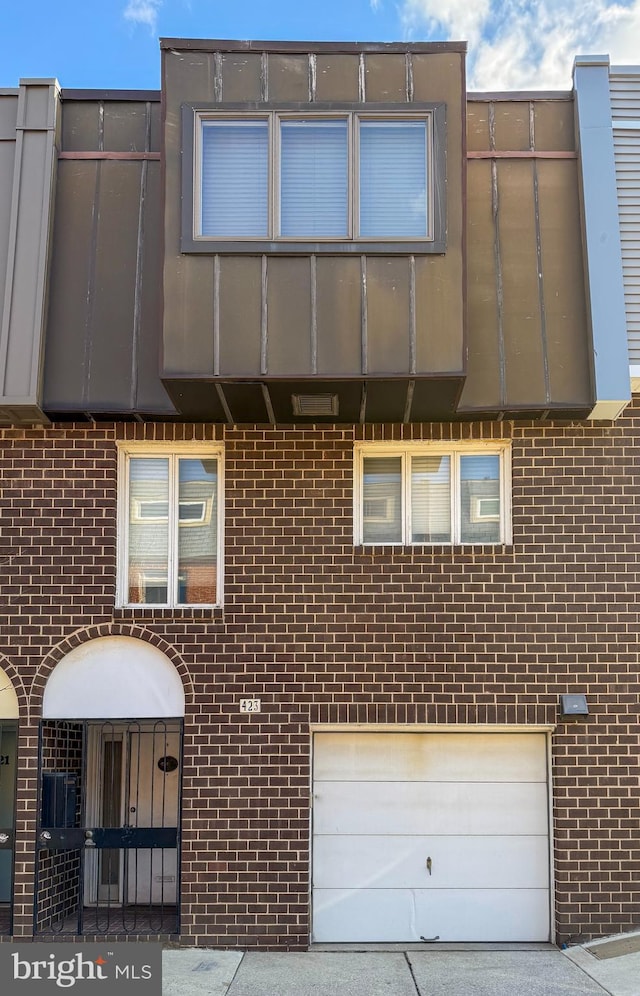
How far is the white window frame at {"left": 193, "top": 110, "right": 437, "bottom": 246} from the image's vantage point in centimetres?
948

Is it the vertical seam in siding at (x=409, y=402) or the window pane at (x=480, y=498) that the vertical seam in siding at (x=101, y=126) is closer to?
the vertical seam in siding at (x=409, y=402)

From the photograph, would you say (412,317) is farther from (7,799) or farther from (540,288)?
(7,799)

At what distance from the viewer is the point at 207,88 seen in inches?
381

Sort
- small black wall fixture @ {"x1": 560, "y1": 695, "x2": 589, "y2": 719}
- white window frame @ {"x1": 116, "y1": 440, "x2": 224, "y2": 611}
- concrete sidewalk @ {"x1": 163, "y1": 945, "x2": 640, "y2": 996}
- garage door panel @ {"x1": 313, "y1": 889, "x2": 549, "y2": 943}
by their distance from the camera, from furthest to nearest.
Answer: white window frame @ {"x1": 116, "y1": 440, "x2": 224, "y2": 611} → garage door panel @ {"x1": 313, "y1": 889, "x2": 549, "y2": 943} → small black wall fixture @ {"x1": 560, "y1": 695, "x2": 589, "y2": 719} → concrete sidewalk @ {"x1": 163, "y1": 945, "x2": 640, "y2": 996}

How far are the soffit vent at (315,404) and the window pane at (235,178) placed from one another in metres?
1.54

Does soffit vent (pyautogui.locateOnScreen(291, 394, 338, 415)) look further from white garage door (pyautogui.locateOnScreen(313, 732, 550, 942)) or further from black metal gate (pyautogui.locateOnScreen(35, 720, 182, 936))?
black metal gate (pyautogui.locateOnScreen(35, 720, 182, 936))

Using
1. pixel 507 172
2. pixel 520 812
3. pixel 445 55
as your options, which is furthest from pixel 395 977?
pixel 445 55

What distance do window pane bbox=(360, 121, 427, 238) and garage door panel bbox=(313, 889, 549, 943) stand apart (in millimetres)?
6267

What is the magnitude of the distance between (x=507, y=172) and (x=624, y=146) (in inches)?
49.3

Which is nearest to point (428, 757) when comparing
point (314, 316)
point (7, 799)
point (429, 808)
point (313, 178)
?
point (429, 808)

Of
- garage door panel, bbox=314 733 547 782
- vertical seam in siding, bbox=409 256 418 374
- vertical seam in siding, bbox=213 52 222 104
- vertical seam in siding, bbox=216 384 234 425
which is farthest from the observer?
garage door panel, bbox=314 733 547 782

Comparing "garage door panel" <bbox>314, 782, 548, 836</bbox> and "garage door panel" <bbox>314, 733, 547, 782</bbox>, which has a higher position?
"garage door panel" <bbox>314, 733, 547, 782</bbox>

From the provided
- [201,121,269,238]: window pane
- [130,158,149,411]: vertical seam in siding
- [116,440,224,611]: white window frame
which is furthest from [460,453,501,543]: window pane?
[130,158,149,411]: vertical seam in siding

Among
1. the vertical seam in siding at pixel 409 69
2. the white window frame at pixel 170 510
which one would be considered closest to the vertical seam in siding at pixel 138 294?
the white window frame at pixel 170 510
